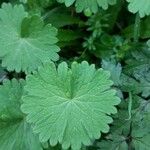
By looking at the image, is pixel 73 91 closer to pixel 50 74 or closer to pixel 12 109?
pixel 50 74

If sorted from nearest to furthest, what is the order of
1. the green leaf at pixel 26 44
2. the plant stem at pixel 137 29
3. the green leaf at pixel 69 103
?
the green leaf at pixel 69 103 → the green leaf at pixel 26 44 → the plant stem at pixel 137 29

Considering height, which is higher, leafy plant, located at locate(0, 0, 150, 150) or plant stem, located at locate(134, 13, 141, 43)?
plant stem, located at locate(134, 13, 141, 43)

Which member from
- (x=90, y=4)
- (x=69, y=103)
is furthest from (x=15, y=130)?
(x=90, y=4)

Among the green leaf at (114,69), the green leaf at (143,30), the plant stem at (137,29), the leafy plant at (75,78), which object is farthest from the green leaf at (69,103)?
the green leaf at (143,30)

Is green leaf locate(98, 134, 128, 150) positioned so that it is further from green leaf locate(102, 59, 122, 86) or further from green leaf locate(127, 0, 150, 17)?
green leaf locate(127, 0, 150, 17)

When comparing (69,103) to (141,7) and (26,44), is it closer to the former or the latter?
(26,44)

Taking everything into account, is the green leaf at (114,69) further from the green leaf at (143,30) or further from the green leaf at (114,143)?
the green leaf at (143,30)

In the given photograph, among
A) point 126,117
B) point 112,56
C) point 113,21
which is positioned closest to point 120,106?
point 126,117

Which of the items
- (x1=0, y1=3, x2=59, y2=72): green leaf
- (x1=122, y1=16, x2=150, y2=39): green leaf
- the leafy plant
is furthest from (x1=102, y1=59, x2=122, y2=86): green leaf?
(x1=122, y1=16, x2=150, y2=39): green leaf
